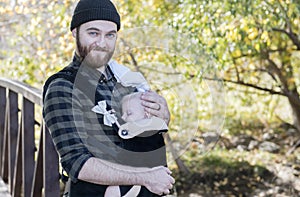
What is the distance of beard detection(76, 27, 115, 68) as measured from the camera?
140 centimetres

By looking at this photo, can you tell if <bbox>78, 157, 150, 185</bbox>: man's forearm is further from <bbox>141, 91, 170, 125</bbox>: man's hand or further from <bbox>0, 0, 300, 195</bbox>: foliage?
<bbox>0, 0, 300, 195</bbox>: foliage

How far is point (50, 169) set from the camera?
2.12 meters

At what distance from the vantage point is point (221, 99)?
174cm

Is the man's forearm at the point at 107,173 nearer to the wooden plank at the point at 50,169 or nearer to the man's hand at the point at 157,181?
the man's hand at the point at 157,181

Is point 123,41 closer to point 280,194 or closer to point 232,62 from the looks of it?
point 232,62

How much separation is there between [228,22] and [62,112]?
291 cm

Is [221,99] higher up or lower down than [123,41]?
lower down

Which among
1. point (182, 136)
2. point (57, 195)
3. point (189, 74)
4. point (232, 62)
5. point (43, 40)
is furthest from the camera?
point (43, 40)

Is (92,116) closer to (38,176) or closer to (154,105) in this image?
(154,105)

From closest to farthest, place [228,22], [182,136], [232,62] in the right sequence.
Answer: [182,136] < [228,22] < [232,62]

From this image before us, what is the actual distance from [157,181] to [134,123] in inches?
6.7

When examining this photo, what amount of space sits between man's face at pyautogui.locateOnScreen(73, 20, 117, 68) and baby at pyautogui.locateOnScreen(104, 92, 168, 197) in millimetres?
137

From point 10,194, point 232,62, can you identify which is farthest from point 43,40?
point 10,194

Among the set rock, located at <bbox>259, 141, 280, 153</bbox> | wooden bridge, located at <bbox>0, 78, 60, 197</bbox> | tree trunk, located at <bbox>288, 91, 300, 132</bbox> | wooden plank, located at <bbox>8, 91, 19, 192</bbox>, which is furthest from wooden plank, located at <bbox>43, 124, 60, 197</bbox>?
rock, located at <bbox>259, 141, 280, 153</bbox>
